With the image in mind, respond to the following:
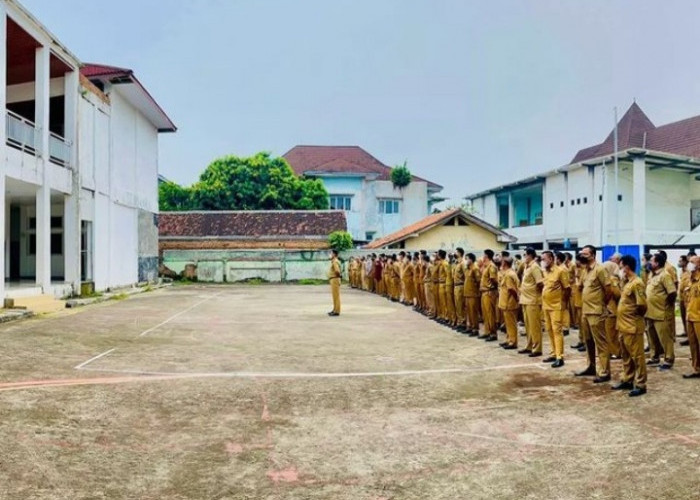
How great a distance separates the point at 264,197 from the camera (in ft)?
131

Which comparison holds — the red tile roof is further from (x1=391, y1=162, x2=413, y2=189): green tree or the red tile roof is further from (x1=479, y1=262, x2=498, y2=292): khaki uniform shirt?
(x1=479, y1=262, x2=498, y2=292): khaki uniform shirt

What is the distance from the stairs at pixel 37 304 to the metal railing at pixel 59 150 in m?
4.25

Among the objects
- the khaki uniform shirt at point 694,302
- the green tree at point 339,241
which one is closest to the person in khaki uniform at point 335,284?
the khaki uniform shirt at point 694,302

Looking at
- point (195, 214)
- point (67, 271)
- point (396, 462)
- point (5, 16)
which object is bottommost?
point (396, 462)

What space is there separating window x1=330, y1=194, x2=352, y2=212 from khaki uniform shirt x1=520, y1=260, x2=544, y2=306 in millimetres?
33200

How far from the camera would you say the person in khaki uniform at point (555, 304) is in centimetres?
870

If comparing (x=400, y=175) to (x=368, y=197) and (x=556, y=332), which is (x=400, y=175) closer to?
(x=368, y=197)

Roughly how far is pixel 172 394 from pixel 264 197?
33688 mm

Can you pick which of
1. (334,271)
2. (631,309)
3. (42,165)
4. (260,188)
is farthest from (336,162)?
(631,309)

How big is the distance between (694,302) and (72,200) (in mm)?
16834

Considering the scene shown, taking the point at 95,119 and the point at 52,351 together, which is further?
the point at 95,119

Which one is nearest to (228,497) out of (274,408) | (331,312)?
(274,408)

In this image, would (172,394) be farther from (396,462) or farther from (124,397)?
(396,462)

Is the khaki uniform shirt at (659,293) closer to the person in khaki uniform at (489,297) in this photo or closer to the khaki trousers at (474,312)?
the person in khaki uniform at (489,297)
